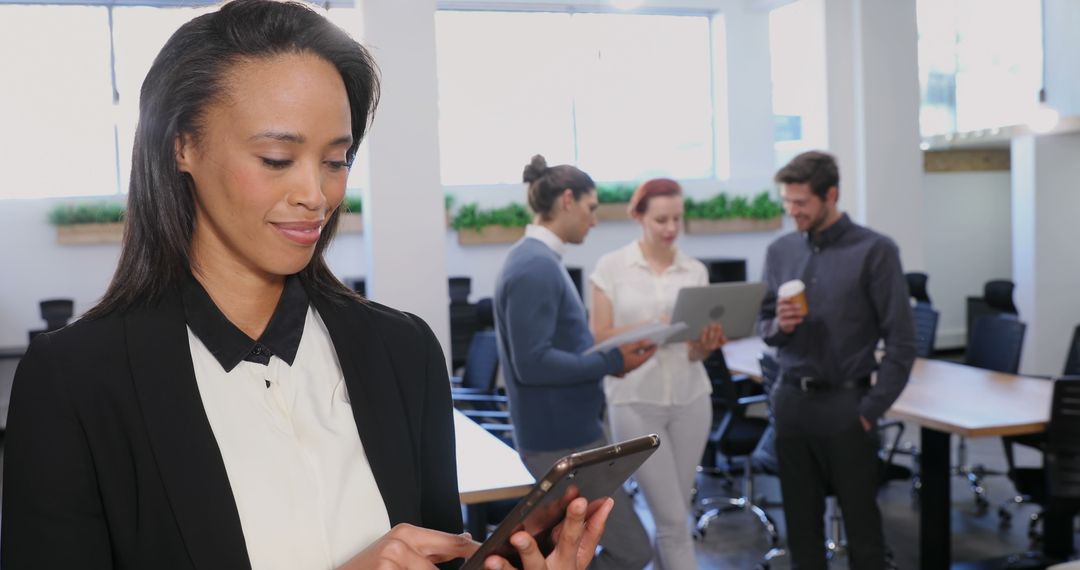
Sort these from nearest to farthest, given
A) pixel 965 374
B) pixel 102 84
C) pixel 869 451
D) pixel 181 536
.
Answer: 1. pixel 181 536
2. pixel 869 451
3. pixel 965 374
4. pixel 102 84

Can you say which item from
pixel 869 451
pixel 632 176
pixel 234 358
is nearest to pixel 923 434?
pixel 869 451

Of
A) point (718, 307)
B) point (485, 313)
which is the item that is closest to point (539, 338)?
point (718, 307)

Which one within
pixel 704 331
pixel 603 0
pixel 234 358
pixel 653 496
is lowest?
pixel 653 496

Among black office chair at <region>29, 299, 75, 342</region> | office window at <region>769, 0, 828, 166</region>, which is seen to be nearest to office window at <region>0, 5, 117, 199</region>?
black office chair at <region>29, 299, 75, 342</region>

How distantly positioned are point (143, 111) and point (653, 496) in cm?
285

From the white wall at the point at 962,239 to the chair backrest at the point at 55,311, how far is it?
338 inches

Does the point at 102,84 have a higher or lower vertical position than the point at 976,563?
higher

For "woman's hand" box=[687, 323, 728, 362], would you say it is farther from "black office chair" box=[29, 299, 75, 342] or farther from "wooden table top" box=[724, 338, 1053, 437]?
"black office chair" box=[29, 299, 75, 342]

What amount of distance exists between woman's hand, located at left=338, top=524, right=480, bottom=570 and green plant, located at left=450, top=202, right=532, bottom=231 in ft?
27.2

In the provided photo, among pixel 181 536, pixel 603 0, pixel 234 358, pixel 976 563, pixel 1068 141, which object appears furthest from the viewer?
pixel 603 0

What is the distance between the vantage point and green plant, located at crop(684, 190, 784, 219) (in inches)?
397

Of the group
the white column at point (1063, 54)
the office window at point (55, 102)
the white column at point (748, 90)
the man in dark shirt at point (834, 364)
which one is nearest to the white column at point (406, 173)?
the man in dark shirt at point (834, 364)

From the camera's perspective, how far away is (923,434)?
411 centimetres

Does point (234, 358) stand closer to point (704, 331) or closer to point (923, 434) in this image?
point (704, 331)
